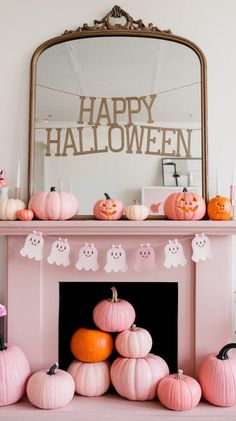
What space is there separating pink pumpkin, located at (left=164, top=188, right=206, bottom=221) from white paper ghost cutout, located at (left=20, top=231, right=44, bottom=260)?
61 cm

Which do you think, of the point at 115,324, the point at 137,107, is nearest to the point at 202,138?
the point at 137,107

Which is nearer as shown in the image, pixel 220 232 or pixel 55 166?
pixel 220 232

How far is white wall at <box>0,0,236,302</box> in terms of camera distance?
2.20m

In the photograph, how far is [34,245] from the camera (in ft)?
6.78

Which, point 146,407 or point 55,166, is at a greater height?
point 55,166

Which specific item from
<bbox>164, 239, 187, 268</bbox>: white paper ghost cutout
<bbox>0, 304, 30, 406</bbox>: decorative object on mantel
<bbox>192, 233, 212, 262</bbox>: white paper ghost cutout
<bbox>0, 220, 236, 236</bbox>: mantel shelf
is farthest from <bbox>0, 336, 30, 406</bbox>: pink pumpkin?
<bbox>192, 233, 212, 262</bbox>: white paper ghost cutout

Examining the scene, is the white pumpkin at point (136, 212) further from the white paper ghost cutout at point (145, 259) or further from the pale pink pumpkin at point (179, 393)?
the pale pink pumpkin at point (179, 393)

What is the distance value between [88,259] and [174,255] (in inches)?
15.9

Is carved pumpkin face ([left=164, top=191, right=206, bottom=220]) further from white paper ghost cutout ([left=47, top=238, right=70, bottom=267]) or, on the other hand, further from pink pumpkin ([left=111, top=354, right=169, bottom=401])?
pink pumpkin ([left=111, top=354, right=169, bottom=401])

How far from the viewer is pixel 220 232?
6.67ft

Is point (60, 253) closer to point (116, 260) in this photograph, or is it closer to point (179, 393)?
point (116, 260)

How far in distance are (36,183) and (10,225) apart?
27 centimetres

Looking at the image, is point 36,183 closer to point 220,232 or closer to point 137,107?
point 137,107

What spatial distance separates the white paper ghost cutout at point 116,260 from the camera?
6.81ft
